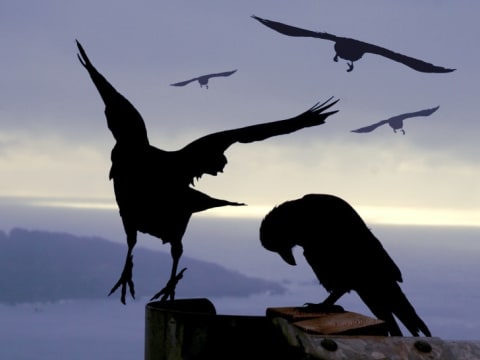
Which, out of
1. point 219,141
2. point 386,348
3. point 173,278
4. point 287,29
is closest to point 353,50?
point 287,29

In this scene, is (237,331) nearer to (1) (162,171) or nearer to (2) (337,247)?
(2) (337,247)

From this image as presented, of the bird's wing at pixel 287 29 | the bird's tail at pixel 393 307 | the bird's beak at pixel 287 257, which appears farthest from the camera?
the bird's wing at pixel 287 29

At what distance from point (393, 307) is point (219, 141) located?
2.04 meters

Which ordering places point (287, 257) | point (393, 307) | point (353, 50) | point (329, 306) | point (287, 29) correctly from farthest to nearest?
point (353, 50) → point (287, 29) → point (287, 257) → point (393, 307) → point (329, 306)

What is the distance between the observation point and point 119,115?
21.2 ft

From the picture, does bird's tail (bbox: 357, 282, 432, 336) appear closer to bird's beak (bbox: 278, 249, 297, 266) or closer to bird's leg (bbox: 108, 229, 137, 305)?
bird's beak (bbox: 278, 249, 297, 266)

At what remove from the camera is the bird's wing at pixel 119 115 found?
252 inches

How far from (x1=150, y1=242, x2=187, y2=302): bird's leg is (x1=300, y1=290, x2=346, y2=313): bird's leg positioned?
4.01 ft

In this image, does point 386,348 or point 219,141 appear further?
point 219,141

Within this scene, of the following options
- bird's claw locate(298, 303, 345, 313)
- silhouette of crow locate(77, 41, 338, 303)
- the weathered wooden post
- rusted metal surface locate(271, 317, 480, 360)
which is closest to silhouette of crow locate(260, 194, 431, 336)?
bird's claw locate(298, 303, 345, 313)

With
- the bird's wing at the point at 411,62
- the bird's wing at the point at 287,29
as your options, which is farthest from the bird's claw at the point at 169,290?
the bird's wing at the point at 287,29

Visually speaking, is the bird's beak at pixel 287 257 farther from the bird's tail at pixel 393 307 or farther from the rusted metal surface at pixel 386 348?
the rusted metal surface at pixel 386 348

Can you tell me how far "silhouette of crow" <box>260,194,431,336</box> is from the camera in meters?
6.01

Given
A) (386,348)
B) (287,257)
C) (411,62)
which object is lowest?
(386,348)
